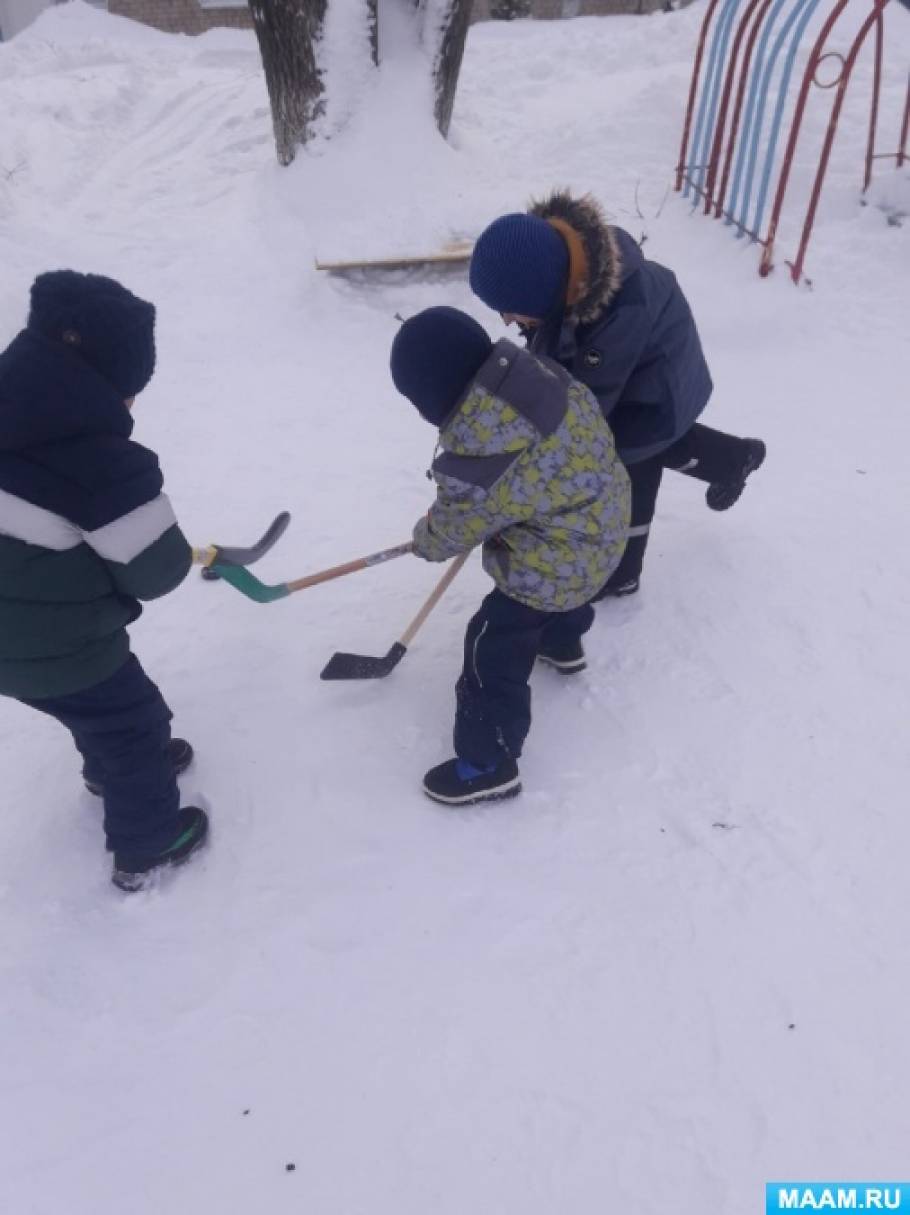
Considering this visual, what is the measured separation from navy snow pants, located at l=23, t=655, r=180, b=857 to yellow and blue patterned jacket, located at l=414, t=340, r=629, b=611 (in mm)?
743

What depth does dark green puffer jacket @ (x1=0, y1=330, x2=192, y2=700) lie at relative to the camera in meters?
1.45

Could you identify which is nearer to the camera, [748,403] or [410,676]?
[410,676]

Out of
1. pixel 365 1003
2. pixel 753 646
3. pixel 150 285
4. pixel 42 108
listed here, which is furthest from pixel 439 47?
pixel 365 1003

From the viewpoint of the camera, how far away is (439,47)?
4906 mm

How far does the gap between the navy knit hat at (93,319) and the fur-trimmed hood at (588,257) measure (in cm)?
102

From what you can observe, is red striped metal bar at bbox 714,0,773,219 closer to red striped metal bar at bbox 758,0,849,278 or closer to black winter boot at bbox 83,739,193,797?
red striped metal bar at bbox 758,0,849,278

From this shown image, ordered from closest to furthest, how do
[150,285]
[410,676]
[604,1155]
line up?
1. [604,1155]
2. [410,676]
3. [150,285]

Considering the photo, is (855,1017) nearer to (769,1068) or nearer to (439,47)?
(769,1068)

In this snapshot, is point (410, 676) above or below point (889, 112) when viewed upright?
below

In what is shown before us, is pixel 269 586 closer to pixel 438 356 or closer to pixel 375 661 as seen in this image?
pixel 375 661

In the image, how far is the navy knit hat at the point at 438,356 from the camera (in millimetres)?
1764

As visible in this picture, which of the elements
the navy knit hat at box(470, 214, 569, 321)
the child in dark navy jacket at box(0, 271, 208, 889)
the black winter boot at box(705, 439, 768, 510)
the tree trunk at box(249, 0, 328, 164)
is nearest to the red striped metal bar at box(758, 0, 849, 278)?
the black winter boot at box(705, 439, 768, 510)

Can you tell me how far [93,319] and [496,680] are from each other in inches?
45.8

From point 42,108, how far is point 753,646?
23.6 feet
